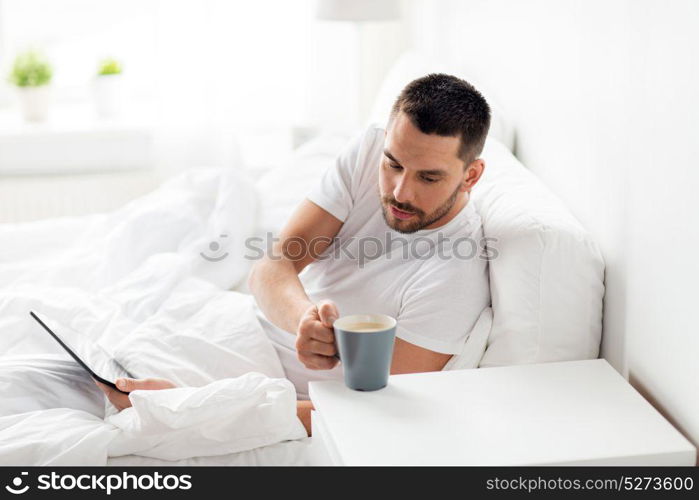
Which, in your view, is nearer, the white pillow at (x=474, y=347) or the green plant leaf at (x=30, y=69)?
the white pillow at (x=474, y=347)

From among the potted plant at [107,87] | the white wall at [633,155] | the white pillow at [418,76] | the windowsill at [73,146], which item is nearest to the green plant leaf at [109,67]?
the potted plant at [107,87]

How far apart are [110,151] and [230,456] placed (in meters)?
2.06

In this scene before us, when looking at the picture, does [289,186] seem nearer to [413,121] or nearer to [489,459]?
[413,121]

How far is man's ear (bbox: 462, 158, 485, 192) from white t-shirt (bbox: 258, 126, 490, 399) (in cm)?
6

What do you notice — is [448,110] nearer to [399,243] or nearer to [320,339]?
[399,243]

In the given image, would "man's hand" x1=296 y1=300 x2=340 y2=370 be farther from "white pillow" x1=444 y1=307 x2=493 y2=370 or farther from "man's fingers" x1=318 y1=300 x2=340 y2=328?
"white pillow" x1=444 y1=307 x2=493 y2=370

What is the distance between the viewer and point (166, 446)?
1377 millimetres

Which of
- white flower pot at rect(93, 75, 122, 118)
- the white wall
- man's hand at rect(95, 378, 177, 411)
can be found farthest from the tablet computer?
white flower pot at rect(93, 75, 122, 118)

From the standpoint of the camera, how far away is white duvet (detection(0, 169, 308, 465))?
1.37 m

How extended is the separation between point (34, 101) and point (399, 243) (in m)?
2.03

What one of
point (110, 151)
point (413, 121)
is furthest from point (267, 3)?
point (413, 121)

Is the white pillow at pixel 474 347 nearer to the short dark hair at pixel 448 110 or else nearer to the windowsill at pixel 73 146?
the short dark hair at pixel 448 110

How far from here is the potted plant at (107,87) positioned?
129 inches

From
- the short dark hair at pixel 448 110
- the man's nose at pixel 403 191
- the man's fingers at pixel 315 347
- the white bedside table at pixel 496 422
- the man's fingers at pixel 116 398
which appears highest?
the short dark hair at pixel 448 110
